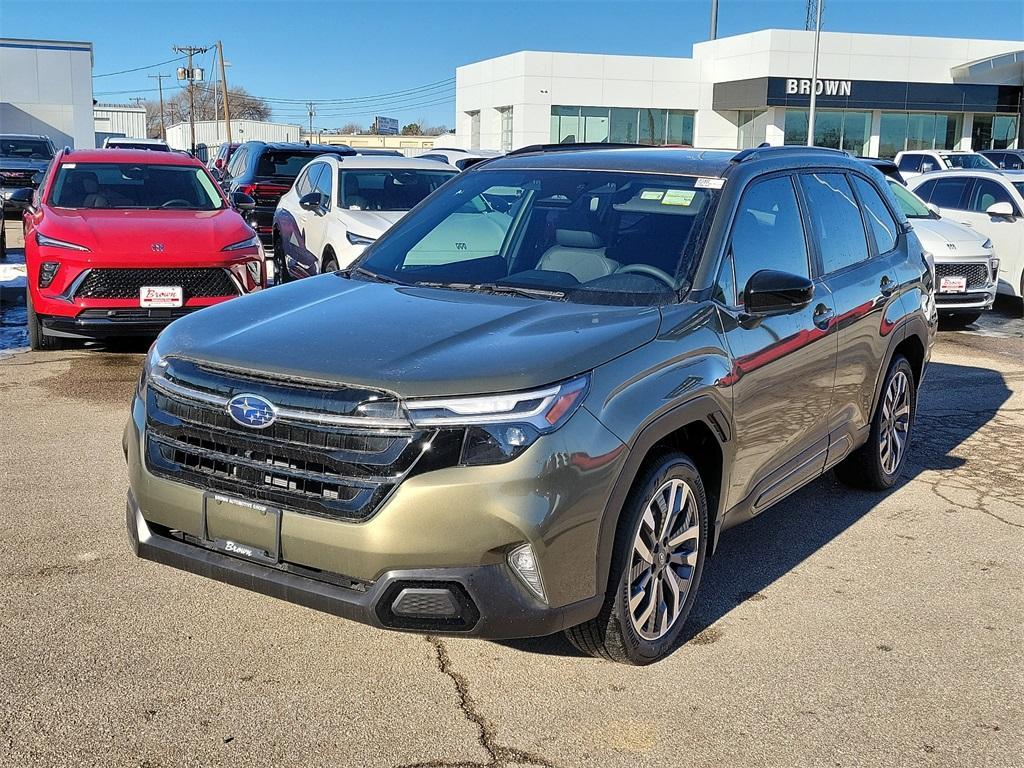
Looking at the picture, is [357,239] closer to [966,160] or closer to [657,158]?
[657,158]

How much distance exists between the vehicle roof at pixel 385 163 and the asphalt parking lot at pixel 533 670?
22.9 ft

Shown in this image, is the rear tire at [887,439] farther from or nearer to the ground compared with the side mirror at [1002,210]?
nearer to the ground

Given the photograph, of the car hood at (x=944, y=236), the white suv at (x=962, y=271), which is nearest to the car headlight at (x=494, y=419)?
the white suv at (x=962, y=271)

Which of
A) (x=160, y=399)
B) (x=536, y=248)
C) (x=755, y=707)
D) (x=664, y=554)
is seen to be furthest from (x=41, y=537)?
(x=755, y=707)

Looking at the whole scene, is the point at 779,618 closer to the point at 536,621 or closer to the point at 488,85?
the point at 536,621

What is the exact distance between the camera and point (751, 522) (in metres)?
5.46

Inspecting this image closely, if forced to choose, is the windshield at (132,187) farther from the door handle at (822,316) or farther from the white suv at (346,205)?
the door handle at (822,316)

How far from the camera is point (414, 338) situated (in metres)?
3.57

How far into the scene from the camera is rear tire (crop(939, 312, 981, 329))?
12.6 m

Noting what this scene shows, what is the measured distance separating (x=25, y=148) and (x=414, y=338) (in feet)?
87.1

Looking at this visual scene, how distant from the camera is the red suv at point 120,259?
8.62 m

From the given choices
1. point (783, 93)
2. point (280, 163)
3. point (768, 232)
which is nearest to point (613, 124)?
point (783, 93)

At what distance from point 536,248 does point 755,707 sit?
208cm

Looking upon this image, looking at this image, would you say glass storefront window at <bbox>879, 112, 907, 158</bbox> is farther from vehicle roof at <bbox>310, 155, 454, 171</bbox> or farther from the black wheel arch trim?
the black wheel arch trim
